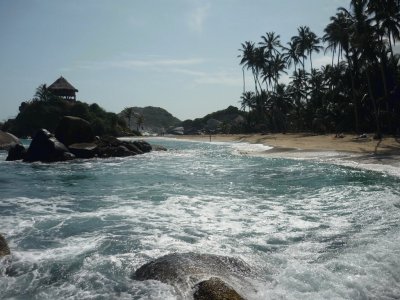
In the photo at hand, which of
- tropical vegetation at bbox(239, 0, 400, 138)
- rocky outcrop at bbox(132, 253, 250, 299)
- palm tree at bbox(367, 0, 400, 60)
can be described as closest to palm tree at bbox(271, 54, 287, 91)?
tropical vegetation at bbox(239, 0, 400, 138)

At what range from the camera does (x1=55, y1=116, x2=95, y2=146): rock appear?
2925cm

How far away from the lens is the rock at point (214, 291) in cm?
506

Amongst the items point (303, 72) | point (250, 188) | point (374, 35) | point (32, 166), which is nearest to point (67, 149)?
point (32, 166)

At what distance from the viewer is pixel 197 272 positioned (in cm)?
605

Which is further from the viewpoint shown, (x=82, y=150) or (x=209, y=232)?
(x=82, y=150)

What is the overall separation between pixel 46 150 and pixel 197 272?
78.0 ft

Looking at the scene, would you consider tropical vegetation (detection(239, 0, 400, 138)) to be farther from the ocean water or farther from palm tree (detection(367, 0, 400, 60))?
the ocean water

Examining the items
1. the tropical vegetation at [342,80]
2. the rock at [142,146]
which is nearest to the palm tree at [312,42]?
the tropical vegetation at [342,80]

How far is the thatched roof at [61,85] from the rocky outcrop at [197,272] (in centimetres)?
8355

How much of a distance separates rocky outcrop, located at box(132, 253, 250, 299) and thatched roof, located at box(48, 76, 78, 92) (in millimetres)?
83548

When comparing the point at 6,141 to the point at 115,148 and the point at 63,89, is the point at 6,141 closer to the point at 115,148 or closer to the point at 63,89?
the point at 115,148

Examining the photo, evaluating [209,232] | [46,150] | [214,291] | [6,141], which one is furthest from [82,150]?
[214,291]

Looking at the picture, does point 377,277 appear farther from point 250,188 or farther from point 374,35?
point 374,35

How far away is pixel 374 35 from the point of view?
36344 mm
